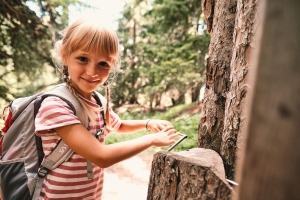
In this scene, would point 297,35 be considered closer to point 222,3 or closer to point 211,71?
point 211,71

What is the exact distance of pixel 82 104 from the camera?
1.61 m

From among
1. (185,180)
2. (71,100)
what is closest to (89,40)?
(71,100)

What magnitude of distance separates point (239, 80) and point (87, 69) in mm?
912

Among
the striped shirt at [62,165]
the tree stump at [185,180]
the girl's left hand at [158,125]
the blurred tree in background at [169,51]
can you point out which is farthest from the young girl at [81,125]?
the blurred tree in background at [169,51]

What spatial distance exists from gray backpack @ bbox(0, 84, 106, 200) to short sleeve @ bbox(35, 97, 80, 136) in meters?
0.05

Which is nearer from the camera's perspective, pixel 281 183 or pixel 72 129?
pixel 281 183

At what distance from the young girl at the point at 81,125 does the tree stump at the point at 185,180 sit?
0.34 metres

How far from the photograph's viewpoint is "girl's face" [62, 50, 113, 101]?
1.58 m

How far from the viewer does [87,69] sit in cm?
157

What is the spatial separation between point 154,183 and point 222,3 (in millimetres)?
1268

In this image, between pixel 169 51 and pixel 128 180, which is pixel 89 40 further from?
pixel 169 51

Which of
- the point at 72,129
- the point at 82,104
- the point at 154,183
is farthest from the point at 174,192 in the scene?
the point at 82,104

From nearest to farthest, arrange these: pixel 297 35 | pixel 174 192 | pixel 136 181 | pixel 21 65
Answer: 1. pixel 297 35
2. pixel 174 192
3. pixel 21 65
4. pixel 136 181

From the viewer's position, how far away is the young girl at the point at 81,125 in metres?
1.43
